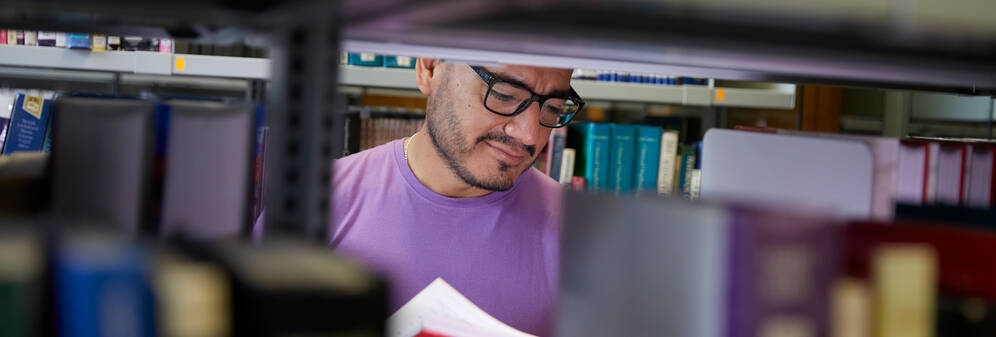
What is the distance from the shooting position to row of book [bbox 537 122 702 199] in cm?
263

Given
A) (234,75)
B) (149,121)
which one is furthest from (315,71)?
(234,75)

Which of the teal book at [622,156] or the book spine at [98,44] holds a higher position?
the book spine at [98,44]

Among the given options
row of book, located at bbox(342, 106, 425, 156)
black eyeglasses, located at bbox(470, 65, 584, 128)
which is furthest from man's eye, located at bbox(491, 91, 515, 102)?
row of book, located at bbox(342, 106, 425, 156)

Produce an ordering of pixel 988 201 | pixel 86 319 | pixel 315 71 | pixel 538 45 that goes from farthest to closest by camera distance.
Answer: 1. pixel 988 201
2. pixel 538 45
3. pixel 315 71
4. pixel 86 319

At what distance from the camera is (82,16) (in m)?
0.67

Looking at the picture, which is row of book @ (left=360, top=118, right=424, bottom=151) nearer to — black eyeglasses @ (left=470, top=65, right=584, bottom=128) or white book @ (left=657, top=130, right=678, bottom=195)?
white book @ (left=657, top=130, right=678, bottom=195)

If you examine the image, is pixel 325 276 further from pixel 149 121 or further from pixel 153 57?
pixel 153 57

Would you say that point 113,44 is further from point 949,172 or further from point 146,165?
point 949,172

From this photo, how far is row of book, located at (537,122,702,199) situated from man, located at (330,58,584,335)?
1.00 meters

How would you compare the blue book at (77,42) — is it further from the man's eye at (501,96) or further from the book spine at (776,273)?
the book spine at (776,273)

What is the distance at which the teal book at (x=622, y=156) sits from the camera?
262 cm

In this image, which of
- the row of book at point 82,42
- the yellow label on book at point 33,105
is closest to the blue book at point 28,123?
the yellow label on book at point 33,105

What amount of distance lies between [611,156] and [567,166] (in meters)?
0.16

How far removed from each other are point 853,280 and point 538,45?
0.36 metres
